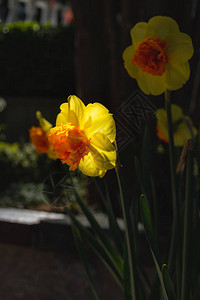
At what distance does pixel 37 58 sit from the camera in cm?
663

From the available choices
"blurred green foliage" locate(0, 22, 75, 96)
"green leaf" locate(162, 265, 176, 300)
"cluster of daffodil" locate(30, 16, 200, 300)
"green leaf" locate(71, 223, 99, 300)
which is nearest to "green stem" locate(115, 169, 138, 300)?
"cluster of daffodil" locate(30, 16, 200, 300)

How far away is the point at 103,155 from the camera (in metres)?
0.84

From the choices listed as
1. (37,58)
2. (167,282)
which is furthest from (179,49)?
(37,58)

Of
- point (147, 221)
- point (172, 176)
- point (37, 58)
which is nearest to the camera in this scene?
point (147, 221)

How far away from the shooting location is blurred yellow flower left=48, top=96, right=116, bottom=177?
825mm

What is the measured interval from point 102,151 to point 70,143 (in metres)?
0.06

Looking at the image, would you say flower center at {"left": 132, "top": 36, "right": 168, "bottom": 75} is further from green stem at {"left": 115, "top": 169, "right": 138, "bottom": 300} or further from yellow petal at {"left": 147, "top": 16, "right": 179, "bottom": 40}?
green stem at {"left": 115, "top": 169, "right": 138, "bottom": 300}

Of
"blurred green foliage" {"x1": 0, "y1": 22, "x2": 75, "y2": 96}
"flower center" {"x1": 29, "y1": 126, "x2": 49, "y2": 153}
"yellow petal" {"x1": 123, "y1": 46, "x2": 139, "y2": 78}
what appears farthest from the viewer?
"blurred green foliage" {"x1": 0, "y1": 22, "x2": 75, "y2": 96}

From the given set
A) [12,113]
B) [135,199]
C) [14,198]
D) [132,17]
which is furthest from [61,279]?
[12,113]

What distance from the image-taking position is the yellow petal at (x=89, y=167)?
0.86m

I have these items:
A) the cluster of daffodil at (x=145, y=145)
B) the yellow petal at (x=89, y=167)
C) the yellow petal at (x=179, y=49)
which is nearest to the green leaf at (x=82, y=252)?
the cluster of daffodil at (x=145, y=145)

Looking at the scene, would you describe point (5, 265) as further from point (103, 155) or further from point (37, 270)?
point (103, 155)

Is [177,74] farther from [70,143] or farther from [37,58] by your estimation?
[37,58]

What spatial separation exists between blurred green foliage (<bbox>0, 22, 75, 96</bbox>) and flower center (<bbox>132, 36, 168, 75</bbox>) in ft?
18.4
